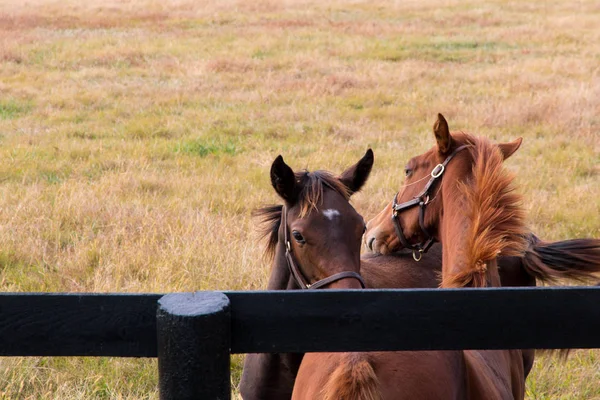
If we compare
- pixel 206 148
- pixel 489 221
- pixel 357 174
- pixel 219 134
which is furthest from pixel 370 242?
pixel 219 134

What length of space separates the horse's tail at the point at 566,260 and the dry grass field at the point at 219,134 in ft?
3.24

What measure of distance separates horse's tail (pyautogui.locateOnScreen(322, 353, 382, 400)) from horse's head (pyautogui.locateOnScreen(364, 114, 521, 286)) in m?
1.08

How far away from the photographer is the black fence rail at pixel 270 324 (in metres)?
1.79

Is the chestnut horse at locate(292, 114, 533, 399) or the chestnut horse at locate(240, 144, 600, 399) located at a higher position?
the chestnut horse at locate(292, 114, 533, 399)

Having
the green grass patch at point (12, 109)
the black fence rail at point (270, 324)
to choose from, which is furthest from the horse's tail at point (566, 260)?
the green grass patch at point (12, 109)

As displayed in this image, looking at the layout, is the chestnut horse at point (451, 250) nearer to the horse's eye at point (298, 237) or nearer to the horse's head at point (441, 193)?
the horse's head at point (441, 193)

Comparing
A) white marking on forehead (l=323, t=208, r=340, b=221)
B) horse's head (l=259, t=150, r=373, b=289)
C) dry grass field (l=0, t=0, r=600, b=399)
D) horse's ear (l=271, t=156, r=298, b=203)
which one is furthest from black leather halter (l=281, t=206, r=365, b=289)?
dry grass field (l=0, t=0, r=600, b=399)

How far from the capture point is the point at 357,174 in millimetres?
3729

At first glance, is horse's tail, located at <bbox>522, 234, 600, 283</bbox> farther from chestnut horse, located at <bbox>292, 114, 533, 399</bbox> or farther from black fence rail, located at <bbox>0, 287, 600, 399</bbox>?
black fence rail, located at <bbox>0, 287, 600, 399</bbox>

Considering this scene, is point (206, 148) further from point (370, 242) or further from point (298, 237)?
point (298, 237)

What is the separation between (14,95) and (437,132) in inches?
470

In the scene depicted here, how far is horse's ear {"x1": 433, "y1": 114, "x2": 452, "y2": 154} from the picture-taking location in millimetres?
3596

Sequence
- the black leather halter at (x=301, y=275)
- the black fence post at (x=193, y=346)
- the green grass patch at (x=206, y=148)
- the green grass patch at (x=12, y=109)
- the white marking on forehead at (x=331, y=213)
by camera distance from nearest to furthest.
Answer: the black fence post at (x=193, y=346) → the black leather halter at (x=301, y=275) → the white marking on forehead at (x=331, y=213) → the green grass patch at (x=206, y=148) → the green grass patch at (x=12, y=109)

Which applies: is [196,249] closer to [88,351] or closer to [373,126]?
[88,351]
